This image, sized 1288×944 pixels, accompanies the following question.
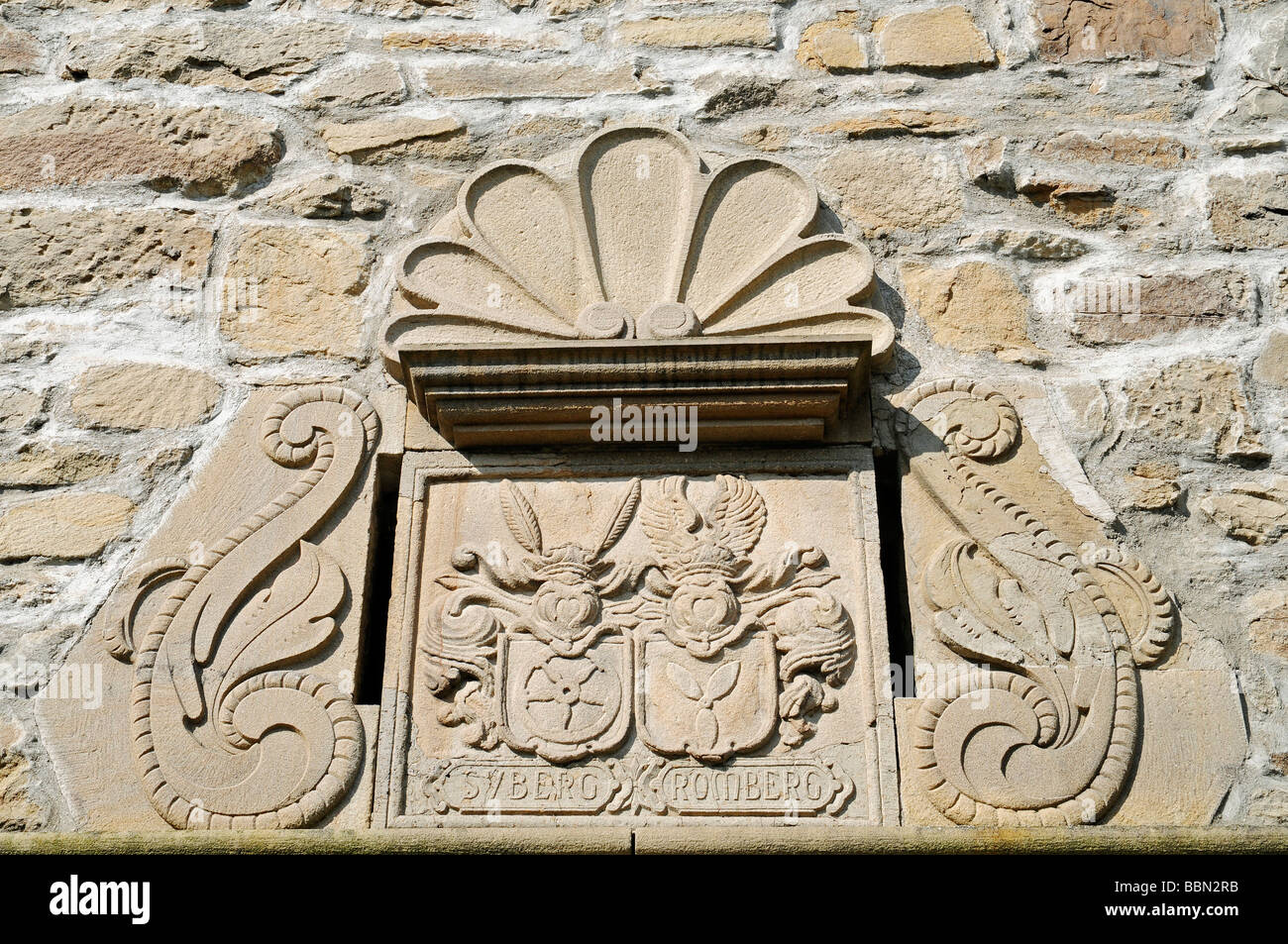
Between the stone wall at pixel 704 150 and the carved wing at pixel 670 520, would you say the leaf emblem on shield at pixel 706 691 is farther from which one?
the stone wall at pixel 704 150

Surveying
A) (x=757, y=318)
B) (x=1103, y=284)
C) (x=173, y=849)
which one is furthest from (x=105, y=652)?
(x=1103, y=284)

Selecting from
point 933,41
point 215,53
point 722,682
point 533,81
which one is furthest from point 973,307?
point 215,53

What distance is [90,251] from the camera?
312 cm

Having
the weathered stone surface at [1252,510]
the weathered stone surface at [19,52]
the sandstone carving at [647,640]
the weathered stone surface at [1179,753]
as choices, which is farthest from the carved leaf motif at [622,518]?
the weathered stone surface at [19,52]

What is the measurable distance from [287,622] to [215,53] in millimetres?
1442

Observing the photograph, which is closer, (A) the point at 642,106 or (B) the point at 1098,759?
(B) the point at 1098,759

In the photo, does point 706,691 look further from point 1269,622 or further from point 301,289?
point 301,289

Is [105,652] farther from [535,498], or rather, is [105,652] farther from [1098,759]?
[1098,759]

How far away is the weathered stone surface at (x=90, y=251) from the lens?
122 inches

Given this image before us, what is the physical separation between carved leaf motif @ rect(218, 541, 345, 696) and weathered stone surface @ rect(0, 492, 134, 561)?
1.11ft

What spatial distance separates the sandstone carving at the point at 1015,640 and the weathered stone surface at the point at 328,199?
124 cm

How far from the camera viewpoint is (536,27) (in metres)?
3.38

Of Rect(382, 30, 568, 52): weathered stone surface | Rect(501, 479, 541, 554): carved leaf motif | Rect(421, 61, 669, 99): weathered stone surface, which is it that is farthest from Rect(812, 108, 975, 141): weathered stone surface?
Rect(501, 479, 541, 554): carved leaf motif

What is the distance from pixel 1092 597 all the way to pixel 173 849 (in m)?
1.61
